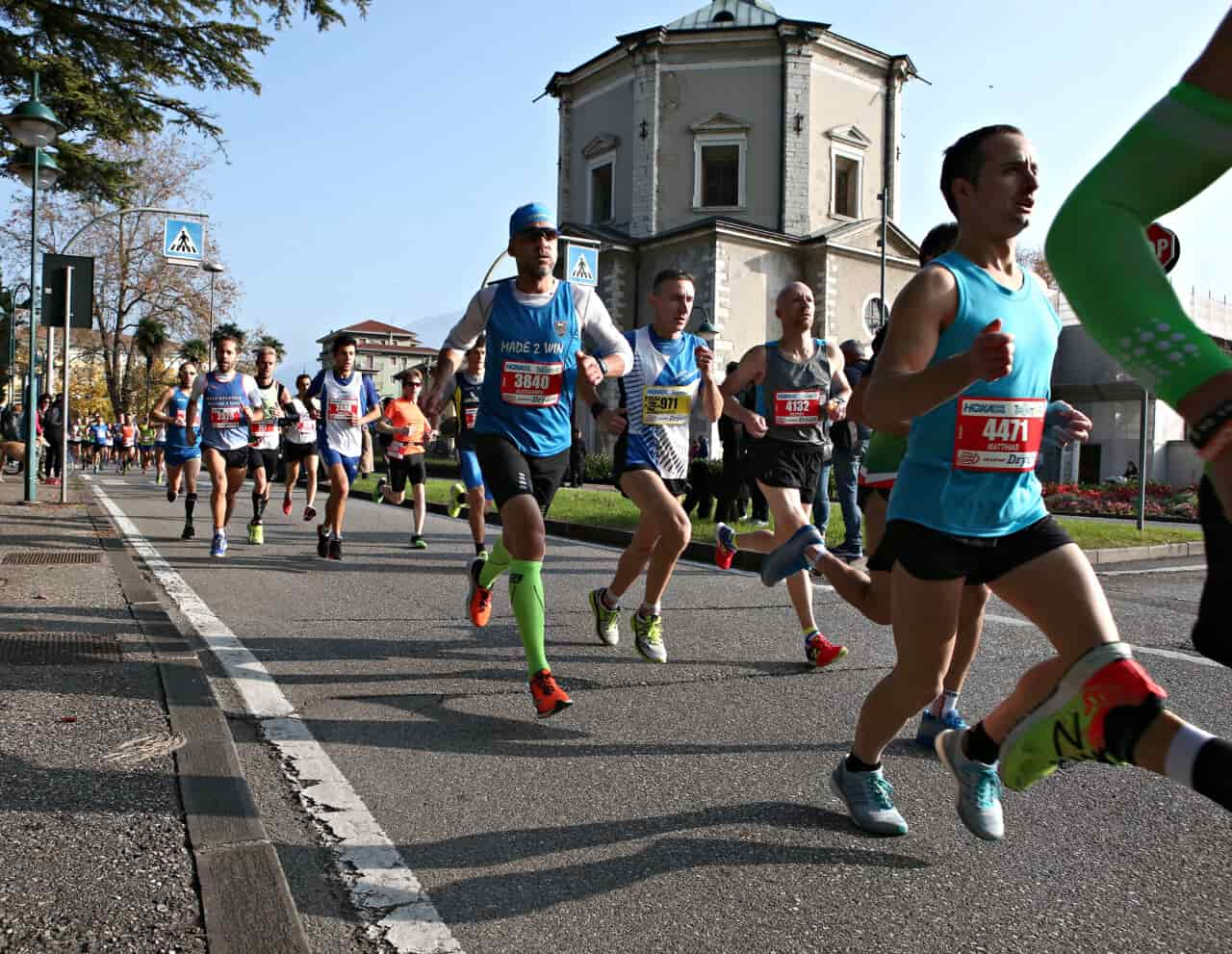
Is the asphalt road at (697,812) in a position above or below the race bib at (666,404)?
below

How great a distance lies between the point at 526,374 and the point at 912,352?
2.49 m

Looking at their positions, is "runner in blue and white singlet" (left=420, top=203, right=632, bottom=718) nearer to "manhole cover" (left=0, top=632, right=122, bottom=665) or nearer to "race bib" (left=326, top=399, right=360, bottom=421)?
"manhole cover" (left=0, top=632, right=122, bottom=665)

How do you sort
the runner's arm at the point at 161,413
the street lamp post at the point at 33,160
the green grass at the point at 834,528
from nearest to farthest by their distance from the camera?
the street lamp post at the point at 33,160, the green grass at the point at 834,528, the runner's arm at the point at 161,413

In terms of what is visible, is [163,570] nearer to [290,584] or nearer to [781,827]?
[290,584]

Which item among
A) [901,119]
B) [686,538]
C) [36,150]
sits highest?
[901,119]

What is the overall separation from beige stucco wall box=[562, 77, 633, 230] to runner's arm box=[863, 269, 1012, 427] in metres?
41.8

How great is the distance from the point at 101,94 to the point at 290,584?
6704 millimetres

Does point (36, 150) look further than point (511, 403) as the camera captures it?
Yes

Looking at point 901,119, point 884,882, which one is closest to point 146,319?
point 901,119

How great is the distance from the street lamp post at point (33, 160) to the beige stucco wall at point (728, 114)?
97.0 feet

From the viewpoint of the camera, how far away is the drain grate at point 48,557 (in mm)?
8711

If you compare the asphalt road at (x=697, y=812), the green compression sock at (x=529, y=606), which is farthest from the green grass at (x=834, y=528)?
the green compression sock at (x=529, y=606)

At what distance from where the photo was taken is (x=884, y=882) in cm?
272

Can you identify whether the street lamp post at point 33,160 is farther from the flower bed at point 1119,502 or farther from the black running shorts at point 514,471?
the flower bed at point 1119,502
